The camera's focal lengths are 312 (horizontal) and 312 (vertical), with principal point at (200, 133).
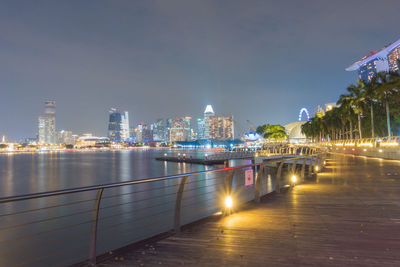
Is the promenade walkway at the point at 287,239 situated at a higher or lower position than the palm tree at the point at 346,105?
lower

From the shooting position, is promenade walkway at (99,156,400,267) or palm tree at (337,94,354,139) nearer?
promenade walkway at (99,156,400,267)

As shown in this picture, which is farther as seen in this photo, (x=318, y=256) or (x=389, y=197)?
(x=389, y=197)

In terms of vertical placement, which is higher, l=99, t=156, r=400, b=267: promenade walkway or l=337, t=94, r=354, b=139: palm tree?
l=337, t=94, r=354, b=139: palm tree

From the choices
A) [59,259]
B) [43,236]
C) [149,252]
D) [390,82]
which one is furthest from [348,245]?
[390,82]

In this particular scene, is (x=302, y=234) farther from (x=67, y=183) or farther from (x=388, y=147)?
(x=67, y=183)

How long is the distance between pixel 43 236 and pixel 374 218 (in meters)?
14.7

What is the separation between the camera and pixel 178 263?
4531 mm

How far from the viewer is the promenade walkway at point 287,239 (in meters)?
4.62

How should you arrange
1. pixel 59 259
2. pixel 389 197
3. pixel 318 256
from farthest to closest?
pixel 59 259, pixel 389 197, pixel 318 256

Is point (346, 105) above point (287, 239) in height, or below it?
above

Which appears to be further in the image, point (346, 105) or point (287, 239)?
point (346, 105)

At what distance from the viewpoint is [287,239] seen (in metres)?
5.62

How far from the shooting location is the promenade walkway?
4.62 metres

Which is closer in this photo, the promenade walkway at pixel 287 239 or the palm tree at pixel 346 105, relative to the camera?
the promenade walkway at pixel 287 239
